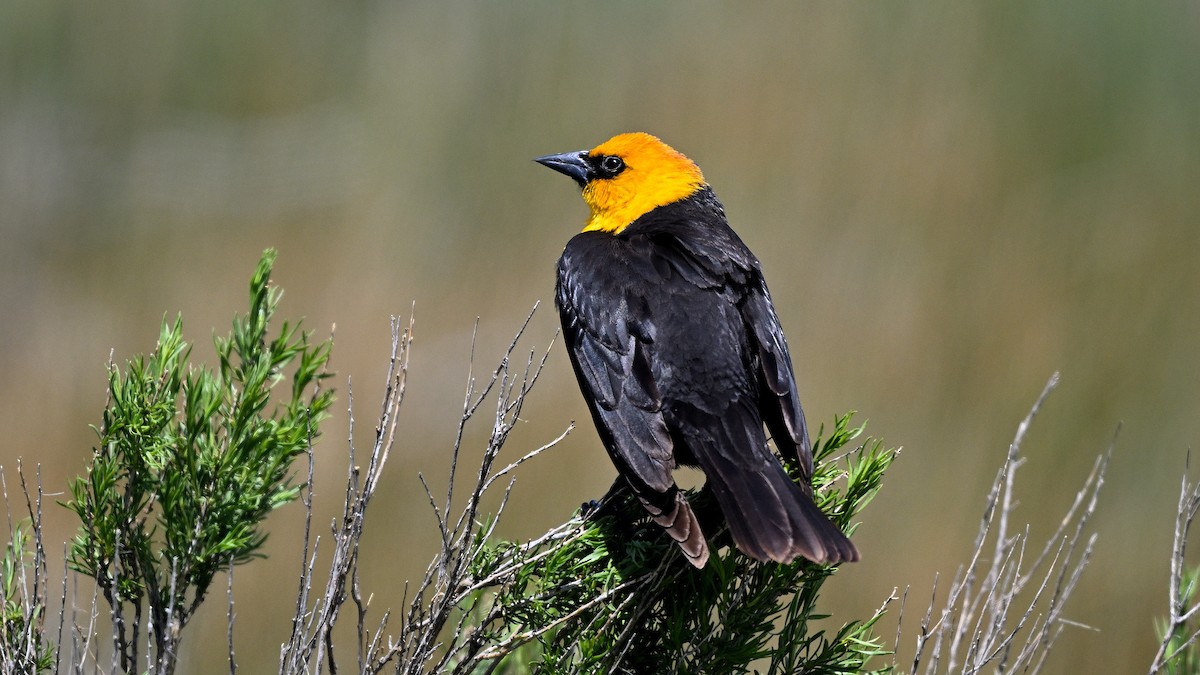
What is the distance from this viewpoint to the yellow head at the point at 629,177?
3234 mm

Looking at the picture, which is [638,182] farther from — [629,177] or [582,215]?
[582,215]

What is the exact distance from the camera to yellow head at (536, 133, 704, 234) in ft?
10.6

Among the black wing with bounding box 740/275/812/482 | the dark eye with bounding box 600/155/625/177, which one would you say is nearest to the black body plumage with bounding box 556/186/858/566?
the black wing with bounding box 740/275/812/482

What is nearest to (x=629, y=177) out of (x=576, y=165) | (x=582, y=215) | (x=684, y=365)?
(x=576, y=165)

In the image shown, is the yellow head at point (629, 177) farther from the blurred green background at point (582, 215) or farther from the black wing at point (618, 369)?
the blurred green background at point (582, 215)

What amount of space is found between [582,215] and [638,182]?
5.35 ft

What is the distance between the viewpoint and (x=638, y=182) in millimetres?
3287

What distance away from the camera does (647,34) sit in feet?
17.4

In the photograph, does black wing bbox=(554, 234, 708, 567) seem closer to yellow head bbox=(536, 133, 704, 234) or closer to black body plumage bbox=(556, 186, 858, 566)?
black body plumage bbox=(556, 186, 858, 566)

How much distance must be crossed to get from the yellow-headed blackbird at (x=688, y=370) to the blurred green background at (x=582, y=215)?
201cm


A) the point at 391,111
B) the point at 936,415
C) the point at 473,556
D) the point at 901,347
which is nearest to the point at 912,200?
the point at 901,347

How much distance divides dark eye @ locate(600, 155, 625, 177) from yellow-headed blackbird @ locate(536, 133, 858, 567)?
45 centimetres

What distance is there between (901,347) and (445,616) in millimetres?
3343

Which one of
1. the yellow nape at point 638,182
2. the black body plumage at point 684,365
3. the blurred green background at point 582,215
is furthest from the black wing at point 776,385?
the blurred green background at point 582,215
